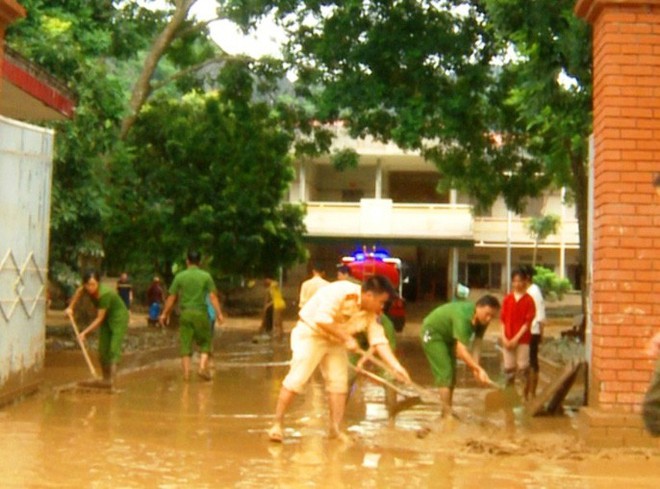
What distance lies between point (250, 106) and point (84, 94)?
8.65m

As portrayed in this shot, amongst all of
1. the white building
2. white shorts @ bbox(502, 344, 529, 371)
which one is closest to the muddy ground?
white shorts @ bbox(502, 344, 529, 371)

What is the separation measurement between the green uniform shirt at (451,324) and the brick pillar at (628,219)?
5.80ft

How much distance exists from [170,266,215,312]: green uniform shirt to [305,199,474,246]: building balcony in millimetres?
31764

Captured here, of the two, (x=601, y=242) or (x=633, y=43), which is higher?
(x=633, y=43)

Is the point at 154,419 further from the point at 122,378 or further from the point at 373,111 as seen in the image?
the point at 373,111

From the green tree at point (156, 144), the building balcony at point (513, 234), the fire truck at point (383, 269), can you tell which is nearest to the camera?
the green tree at point (156, 144)

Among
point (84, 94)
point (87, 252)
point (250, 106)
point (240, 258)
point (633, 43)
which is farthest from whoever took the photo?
point (240, 258)

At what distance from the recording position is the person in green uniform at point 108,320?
1669 centimetres

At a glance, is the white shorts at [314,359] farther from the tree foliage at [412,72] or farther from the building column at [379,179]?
the building column at [379,179]

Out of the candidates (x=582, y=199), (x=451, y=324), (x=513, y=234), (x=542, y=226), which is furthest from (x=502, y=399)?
(x=513, y=234)

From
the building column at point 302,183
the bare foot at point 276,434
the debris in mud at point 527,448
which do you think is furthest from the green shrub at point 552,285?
the bare foot at point 276,434

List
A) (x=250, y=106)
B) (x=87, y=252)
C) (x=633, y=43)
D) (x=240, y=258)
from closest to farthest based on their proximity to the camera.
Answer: (x=633, y=43) < (x=87, y=252) < (x=250, y=106) < (x=240, y=258)

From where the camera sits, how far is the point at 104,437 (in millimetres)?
12422

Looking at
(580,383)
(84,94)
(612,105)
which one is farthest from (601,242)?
(84,94)
